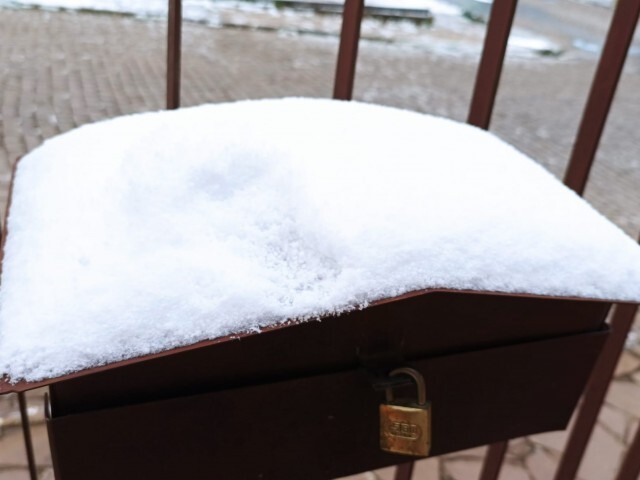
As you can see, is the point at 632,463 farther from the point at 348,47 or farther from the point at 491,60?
the point at 348,47

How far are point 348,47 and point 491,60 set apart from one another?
9.4 inches

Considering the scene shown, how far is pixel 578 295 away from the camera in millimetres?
790

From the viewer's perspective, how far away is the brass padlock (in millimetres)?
775

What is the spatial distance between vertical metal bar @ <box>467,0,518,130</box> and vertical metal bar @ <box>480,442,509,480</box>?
0.68 meters

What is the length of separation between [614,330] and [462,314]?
1.79ft

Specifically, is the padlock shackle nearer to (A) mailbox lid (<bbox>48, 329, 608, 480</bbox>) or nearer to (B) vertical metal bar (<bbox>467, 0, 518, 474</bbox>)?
(A) mailbox lid (<bbox>48, 329, 608, 480</bbox>)

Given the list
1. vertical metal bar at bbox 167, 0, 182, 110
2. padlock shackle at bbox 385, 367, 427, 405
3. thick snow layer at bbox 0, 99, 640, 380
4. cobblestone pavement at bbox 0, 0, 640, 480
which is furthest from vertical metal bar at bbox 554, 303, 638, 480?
vertical metal bar at bbox 167, 0, 182, 110

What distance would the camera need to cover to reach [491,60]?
3.46ft

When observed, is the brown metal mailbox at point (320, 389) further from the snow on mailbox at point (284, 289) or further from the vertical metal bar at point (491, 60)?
the vertical metal bar at point (491, 60)

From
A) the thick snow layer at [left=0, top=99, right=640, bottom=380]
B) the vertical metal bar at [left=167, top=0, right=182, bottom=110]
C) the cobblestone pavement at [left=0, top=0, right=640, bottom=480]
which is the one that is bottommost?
the cobblestone pavement at [left=0, top=0, right=640, bottom=480]

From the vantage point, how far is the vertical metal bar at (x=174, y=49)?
1005 millimetres

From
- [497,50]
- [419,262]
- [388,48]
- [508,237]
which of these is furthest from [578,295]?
[388,48]

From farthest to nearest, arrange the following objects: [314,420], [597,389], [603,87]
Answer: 1. [597,389]
2. [603,87]
3. [314,420]

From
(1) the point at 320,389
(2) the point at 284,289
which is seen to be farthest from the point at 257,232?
(1) the point at 320,389
